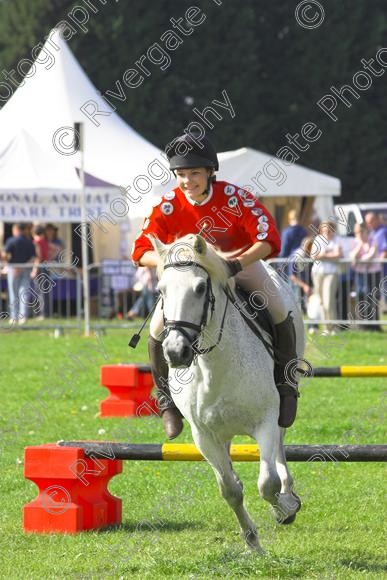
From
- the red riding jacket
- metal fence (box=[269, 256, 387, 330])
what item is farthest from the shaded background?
the red riding jacket

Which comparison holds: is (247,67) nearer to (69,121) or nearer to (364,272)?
(69,121)

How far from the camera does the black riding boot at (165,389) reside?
7.46m

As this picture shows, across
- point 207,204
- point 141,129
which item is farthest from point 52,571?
point 141,129

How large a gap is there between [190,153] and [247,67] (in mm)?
41289

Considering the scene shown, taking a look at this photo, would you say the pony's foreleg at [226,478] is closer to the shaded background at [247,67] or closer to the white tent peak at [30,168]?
the white tent peak at [30,168]

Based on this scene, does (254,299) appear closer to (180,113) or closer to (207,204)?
(207,204)

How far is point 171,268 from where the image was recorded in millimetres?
6270

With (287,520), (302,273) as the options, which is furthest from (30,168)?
(287,520)

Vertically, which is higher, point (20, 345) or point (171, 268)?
point (171, 268)

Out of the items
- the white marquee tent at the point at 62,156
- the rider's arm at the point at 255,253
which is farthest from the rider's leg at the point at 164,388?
the white marquee tent at the point at 62,156

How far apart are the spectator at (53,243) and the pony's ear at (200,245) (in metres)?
19.2

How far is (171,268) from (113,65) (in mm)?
40320

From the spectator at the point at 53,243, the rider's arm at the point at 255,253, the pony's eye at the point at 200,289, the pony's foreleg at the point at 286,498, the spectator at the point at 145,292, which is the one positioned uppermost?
the rider's arm at the point at 255,253

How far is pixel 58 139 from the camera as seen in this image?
75.2ft
